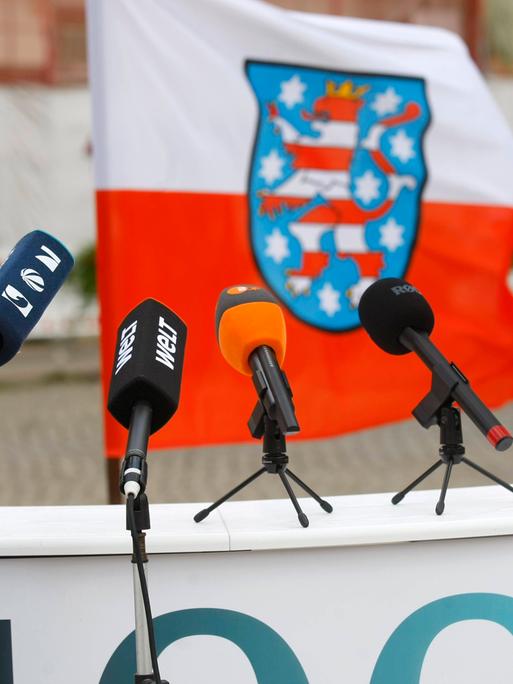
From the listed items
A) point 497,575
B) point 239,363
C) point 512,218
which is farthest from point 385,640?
point 512,218

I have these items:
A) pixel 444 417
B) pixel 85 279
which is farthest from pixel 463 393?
pixel 85 279

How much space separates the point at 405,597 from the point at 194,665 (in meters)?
0.41

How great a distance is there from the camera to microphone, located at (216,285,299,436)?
5.52ft

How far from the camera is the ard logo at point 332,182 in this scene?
3.58 metres

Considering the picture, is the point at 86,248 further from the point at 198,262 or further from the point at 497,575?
the point at 497,575

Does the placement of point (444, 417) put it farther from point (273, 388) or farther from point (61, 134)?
point (61, 134)

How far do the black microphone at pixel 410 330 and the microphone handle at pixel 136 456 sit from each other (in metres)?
0.67

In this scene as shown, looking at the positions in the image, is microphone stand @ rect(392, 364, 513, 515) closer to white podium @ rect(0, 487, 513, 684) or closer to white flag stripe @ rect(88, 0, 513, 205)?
white podium @ rect(0, 487, 513, 684)

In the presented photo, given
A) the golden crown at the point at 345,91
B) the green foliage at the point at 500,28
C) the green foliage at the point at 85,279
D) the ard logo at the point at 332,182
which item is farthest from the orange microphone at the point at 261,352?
the green foliage at the point at 500,28

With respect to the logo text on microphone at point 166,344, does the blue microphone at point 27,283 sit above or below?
above

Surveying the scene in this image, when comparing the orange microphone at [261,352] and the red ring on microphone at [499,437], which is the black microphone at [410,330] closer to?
the red ring on microphone at [499,437]

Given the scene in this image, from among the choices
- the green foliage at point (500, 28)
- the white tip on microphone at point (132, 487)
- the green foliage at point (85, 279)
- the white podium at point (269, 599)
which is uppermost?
the green foliage at point (500, 28)

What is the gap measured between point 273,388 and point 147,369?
31cm

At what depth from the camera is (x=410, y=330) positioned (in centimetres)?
190
